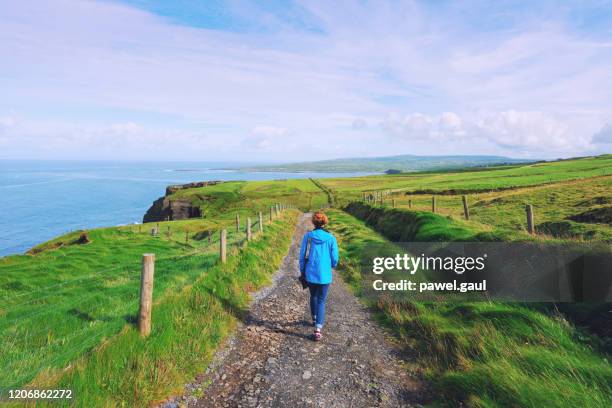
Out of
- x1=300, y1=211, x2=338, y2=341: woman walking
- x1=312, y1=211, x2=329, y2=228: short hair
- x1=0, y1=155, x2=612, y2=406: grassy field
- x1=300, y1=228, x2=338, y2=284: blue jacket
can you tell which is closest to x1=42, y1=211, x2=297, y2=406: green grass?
x1=0, y1=155, x2=612, y2=406: grassy field

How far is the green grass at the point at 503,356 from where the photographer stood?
203 inches

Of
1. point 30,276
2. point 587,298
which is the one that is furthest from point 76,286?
point 587,298

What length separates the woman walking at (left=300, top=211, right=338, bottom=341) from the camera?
345 inches

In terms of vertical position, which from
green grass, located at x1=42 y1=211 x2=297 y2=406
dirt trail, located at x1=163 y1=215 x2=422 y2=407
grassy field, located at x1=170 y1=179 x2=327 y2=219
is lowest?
grassy field, located at x1=170 y1=179 x2=327 y2=219

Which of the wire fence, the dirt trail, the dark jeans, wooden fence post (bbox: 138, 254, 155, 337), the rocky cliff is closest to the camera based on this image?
the wire fence

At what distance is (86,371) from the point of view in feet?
18.0

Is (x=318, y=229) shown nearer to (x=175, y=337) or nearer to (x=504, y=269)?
(x=175, y=337)

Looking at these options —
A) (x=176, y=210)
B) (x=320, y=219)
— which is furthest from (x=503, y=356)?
(x=176, y=210)

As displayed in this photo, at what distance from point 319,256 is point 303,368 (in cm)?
256

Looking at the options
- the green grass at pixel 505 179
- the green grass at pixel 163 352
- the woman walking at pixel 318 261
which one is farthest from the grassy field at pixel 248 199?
the woman walking at pixel 318 261

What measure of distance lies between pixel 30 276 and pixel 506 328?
799 inches

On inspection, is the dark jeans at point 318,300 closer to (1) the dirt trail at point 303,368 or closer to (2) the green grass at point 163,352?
(1) the dirt trail at point 303,368

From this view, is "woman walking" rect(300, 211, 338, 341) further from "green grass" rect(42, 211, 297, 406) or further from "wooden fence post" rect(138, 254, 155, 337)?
"wooden fence post" rect(138, 254, 155, 337)

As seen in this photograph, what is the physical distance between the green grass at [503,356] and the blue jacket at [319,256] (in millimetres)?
2395
